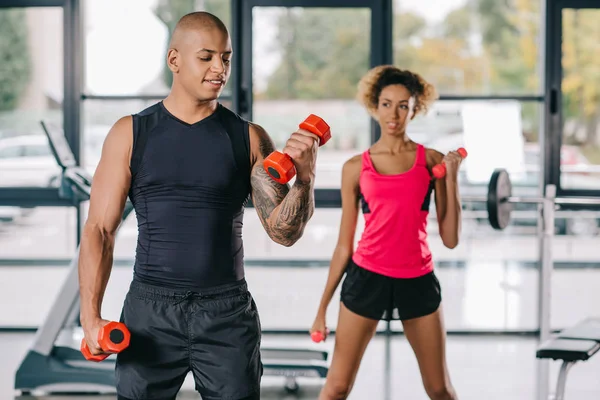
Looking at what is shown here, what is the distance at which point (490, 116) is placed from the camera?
4621 mm

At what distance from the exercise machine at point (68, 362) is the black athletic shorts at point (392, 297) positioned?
1.09m

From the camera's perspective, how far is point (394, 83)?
2598mm

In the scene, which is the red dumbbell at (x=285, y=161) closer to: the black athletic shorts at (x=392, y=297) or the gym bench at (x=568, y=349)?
the black athletic shorts at (x=392, y=297)

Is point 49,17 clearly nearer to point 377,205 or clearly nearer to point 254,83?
point 254,83

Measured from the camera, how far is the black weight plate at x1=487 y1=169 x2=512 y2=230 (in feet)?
9.33

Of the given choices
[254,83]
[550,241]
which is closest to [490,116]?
[254,83]

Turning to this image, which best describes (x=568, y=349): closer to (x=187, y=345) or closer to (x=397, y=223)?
(x=397, y=223)

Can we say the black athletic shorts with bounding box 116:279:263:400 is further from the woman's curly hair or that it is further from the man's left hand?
the woman's curly hair

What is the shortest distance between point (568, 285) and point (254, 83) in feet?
8.39

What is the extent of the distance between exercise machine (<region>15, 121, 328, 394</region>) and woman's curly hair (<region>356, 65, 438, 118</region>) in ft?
3.85

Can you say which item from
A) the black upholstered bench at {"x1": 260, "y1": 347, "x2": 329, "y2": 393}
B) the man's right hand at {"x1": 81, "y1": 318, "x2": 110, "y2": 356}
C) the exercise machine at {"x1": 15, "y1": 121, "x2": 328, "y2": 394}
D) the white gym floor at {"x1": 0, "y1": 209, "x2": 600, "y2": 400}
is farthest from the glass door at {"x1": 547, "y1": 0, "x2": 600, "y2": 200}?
the man's right hand at {"x1": 81, "y1": 318, "x2": 110, "y2": 356}

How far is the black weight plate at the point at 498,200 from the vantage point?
9.33ft

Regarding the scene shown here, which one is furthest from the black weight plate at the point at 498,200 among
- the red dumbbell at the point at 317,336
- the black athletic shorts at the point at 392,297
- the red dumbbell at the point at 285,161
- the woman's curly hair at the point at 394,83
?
the red dumbbell at the point at 285,161

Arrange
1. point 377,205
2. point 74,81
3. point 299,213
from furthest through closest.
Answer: point 74,81 < point 377,205 < point 299,213
